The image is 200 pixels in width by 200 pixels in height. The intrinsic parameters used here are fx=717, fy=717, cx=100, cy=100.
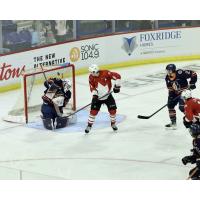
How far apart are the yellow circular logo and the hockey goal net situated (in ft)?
9.78

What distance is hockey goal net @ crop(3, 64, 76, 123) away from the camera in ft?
33.7

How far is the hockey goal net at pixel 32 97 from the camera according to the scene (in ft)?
33.7

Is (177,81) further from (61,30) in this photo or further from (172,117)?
(61,30)

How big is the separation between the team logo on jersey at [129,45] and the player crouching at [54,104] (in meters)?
4.76

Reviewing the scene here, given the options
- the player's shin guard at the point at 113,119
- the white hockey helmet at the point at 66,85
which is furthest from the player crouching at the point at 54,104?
the player's shin guard at the point at 113,119

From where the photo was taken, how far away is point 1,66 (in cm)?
1227

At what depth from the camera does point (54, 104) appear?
9812mm

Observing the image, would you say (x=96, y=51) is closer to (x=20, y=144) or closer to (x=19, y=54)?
(x=19, y=54)

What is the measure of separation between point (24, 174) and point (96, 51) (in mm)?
7679

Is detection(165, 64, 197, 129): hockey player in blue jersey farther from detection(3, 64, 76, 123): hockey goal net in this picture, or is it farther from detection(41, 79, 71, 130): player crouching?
detection(3, 64, 76, 123): hockey goal net

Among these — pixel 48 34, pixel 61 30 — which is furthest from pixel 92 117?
Result: pixel 61 30

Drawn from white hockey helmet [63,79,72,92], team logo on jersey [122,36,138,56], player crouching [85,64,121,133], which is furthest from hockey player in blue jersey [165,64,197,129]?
team logo on jersey [122,36,138,56]

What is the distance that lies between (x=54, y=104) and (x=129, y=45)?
5.06 metres

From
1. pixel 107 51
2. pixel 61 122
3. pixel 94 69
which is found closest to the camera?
pixel 94 69
